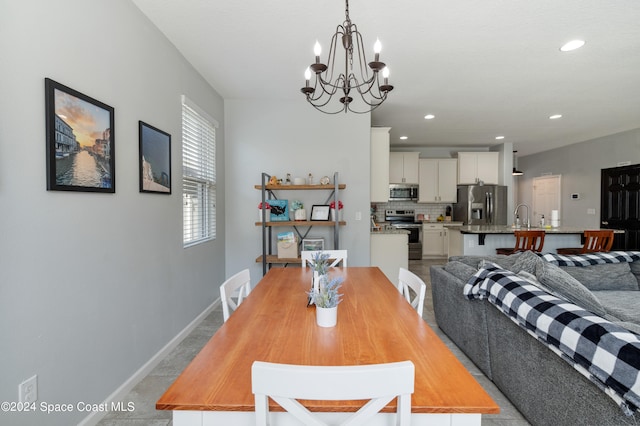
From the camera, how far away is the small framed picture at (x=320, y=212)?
3.91 metres

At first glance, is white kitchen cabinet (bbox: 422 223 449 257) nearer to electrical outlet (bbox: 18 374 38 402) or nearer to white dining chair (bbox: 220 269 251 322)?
white dining chair (bbox: 220 269 251 322)

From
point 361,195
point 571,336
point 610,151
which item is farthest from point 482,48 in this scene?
point 610,151

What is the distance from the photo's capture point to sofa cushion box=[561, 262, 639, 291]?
275cm

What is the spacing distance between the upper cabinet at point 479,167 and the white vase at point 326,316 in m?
6.58

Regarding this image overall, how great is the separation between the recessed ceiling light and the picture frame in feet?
11.4

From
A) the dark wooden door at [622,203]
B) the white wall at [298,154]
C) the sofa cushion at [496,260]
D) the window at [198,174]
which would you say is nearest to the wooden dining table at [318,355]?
the sofa cushion at [496,260]

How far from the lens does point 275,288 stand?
1918 millimetres

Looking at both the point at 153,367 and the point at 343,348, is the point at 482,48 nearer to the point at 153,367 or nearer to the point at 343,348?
the point at 343,348

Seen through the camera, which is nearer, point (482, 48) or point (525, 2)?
point (525, 2)

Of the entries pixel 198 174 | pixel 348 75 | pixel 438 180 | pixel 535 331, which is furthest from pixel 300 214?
pixel 438 180

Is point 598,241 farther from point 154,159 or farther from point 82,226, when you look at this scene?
point 82,226

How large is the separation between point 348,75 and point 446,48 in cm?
90

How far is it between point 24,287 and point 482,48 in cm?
351

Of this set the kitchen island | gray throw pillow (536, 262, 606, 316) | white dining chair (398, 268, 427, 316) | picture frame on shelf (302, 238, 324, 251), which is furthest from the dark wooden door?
white dining chair (398, 268, 427, 316)
